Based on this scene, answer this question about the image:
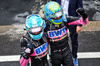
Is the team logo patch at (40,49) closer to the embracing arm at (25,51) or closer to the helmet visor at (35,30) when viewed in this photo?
the embracing arm at (25,51)

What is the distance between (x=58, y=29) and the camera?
10.9ft

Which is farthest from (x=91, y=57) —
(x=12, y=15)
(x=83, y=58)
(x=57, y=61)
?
(x=12, y=15)

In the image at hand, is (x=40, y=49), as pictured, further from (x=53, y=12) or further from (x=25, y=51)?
(x=53, y=12)

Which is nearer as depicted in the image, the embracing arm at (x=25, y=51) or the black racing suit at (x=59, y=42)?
the embracing arm at (x=25, y=51)

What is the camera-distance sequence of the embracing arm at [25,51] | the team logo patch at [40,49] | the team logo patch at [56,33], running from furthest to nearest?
the team logo patch at [56,33], the team logo patch at [40,49], the embracing arm at [25,51]

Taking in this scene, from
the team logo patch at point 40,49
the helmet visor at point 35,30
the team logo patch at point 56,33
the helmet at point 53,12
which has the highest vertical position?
the helmet at point 53,12

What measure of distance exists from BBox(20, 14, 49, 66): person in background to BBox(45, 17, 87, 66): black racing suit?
0.93 ft

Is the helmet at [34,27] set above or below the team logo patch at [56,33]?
above

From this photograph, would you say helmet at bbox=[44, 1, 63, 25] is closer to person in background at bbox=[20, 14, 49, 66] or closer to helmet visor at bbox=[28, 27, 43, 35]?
person in background at bbox=[20, 14, 49, 66]

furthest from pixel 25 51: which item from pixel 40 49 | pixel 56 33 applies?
pixel 56 33

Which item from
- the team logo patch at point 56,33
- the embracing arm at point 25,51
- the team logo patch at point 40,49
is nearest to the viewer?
the embracing arm at point 25,51

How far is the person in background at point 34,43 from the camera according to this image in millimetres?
2869

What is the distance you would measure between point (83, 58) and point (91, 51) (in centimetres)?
50

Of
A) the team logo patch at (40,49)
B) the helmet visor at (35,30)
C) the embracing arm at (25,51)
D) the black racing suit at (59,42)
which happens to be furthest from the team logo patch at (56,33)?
the embracing arm at (25,51)
